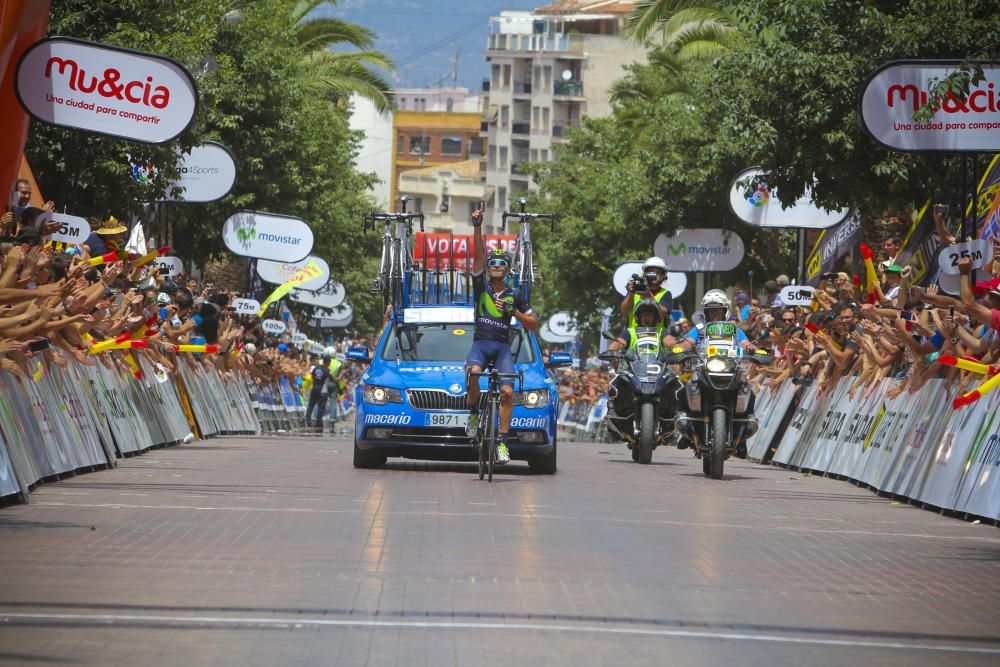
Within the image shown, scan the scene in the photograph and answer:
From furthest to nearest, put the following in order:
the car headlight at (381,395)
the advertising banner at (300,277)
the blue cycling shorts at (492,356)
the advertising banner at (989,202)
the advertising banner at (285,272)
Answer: the advertising banner at (300,277)
the advertising banner at (285,272)
the advertising banner at (989,202)
the car headlight at (381,395)
the blue cycling shorts at (492,356)

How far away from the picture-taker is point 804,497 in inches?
693

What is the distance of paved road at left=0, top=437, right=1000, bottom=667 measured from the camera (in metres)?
7.84

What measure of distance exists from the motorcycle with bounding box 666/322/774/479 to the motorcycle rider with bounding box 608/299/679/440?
1641 millimetres

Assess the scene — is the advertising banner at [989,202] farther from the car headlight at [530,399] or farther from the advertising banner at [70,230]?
the advertising banner at [70,230]

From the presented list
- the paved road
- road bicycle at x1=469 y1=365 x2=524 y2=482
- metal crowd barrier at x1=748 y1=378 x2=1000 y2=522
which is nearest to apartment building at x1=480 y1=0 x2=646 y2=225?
metal crowd barrier at x1=748 y1=378 x2=1000 y2=522

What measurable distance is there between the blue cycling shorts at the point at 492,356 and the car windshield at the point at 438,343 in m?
1.70

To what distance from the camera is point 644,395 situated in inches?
859

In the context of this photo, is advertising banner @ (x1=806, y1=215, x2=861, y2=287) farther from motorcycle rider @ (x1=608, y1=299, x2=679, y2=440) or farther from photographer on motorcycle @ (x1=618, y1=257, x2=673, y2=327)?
motorcycle rider @ (x1=608, y1=299, x2=679, y2=440)

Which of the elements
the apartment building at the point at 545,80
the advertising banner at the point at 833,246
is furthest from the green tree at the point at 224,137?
the apartment building at the point at 545,80

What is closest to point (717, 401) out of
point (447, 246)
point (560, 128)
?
point (447, 246)

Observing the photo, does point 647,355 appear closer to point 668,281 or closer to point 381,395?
point 381,395

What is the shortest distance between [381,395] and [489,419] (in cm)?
177

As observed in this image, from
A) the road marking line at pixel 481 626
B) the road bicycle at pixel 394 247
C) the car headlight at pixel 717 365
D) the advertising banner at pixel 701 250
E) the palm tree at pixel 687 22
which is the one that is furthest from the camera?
the advertising banner at pixel 701 250

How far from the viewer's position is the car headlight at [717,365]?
19906 mm
